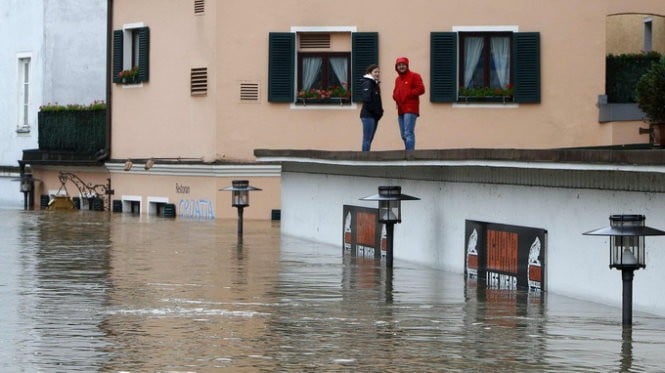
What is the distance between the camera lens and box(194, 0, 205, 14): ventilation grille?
1496 inches

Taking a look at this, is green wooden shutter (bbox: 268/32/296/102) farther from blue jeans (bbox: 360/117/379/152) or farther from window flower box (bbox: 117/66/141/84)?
blue jeans (bbox: 360/117/379/152)

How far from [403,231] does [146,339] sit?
10.5 m

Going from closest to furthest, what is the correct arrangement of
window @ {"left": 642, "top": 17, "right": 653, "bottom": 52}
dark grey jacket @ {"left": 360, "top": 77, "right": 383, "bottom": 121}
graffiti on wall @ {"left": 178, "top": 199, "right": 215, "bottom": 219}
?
dark grey jacket @ {"left": 360, "top": 77, "right": 383, "bottom": 121}
graffiti on wall @ {"left": 178, "top": 199, "right": 215, "bottom": 219}
window @ {"left": 642, "top": 17, "right": 653, "bottom": 52}

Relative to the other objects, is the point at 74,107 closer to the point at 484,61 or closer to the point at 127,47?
the point at 127,47

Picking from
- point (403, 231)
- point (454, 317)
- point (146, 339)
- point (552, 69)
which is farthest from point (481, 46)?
point (146, 339)

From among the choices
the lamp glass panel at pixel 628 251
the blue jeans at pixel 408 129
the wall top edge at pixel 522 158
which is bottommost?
the lamp glass panel at pixel 628 251

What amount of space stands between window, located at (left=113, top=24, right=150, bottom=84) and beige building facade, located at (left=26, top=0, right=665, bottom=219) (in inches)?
87.6

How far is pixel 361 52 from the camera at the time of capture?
3650cm

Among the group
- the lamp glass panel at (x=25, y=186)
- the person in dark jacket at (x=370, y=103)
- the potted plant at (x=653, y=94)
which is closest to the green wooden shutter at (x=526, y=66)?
the person in dark jacket at (x=370, y=103)

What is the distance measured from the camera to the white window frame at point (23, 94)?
4809cm

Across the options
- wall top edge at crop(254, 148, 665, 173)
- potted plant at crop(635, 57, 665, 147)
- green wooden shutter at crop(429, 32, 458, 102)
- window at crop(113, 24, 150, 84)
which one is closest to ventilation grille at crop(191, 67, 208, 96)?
window at crop(113, 24, 150, 84)

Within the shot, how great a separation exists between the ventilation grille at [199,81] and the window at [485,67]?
16.4ft

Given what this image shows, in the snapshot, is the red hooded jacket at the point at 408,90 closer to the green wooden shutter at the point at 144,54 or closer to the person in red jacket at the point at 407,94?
the person in red jacket at the point at 407,94

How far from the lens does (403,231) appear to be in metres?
22.9
